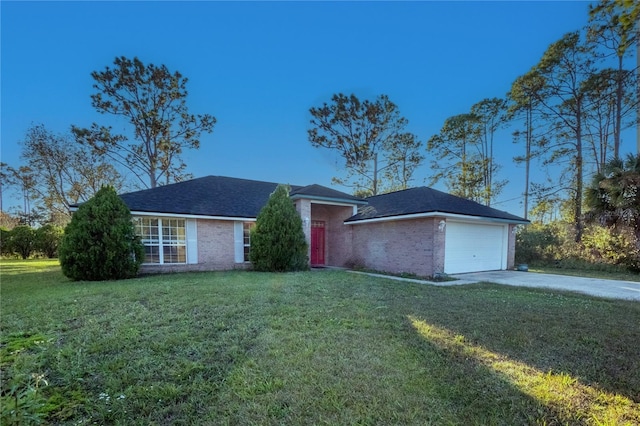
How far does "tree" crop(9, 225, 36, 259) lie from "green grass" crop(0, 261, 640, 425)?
20.5 meters

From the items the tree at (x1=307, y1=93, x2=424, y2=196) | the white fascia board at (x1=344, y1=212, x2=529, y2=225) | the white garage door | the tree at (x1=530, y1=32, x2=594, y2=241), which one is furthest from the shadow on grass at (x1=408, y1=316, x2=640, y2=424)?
the tree at (x1=307, y1=93, x2=424, y2=196)

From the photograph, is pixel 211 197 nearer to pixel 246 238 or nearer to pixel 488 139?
pixel 246 238

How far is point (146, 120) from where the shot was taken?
23.5m

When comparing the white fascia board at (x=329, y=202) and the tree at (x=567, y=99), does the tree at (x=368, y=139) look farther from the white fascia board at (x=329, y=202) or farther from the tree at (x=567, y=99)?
the white fascia board at (x=329, y=202)

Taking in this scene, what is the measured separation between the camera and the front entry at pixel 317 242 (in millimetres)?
16142

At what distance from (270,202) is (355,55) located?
29.7 feet

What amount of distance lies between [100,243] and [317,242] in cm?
960

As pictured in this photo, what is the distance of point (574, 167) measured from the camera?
63.0 feet

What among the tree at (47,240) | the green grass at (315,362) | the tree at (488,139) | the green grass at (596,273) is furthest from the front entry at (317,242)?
the tree at (47,240)

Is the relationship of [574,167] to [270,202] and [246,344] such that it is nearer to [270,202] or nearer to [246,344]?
[270,202]

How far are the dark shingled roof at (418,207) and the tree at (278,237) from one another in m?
3.62

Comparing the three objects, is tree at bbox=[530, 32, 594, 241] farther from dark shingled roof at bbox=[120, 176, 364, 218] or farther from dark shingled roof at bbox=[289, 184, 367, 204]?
dark shingled roof at bbox=[120, 176, 364, 218]

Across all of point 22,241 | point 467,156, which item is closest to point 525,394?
point 467,156

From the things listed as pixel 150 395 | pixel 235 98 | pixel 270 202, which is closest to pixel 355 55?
pixel 235 98
